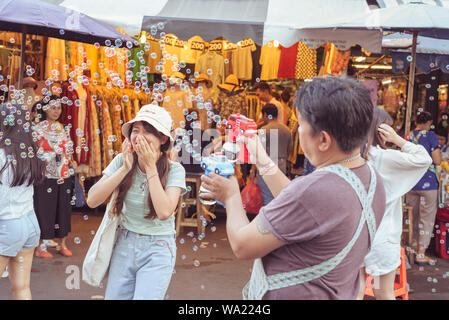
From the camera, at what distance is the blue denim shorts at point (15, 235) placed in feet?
10.8

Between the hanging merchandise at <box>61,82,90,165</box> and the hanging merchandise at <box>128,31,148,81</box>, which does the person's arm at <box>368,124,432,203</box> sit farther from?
the hanging merchandise at <box>128,31,148,81</box>

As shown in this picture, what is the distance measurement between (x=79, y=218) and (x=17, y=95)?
4021 mm

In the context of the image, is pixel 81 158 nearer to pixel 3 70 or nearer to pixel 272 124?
pixel 3 70

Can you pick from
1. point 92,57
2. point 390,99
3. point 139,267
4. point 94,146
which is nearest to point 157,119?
point 139,267

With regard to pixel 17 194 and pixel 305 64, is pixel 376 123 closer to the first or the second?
pixel 17 194

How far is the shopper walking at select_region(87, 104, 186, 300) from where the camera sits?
8.39 ft

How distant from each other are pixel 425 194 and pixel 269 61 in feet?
10.7

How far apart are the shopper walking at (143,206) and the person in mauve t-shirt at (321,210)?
3.44 feet

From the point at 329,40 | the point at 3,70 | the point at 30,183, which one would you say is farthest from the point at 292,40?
the point at 3,70

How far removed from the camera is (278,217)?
4.93ft

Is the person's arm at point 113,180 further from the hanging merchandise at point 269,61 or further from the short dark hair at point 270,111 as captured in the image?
the hanging merchandise at point 269,61

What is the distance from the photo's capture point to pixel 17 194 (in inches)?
134

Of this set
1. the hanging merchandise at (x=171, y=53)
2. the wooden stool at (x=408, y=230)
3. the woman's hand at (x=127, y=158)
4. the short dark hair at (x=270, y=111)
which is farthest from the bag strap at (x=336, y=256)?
the hanging merchandise at (x=171, y=53)

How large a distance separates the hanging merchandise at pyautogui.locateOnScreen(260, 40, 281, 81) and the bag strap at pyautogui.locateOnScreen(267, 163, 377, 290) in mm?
6585
